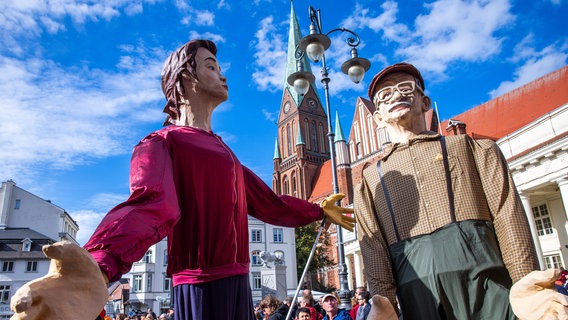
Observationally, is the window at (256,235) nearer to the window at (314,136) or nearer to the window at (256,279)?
the window at (256,279)

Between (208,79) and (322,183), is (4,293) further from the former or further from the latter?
(208,79)

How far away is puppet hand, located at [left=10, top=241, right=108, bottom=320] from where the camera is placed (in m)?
1.11

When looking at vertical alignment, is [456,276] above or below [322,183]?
below

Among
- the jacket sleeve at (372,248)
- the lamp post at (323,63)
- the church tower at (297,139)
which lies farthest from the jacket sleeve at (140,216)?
the church tower at (297,139)

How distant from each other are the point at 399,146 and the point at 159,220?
1.82 metres

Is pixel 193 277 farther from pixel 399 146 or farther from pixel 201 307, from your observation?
pixel 399 146

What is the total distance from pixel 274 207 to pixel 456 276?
1.25 m

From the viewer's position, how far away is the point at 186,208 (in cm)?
217

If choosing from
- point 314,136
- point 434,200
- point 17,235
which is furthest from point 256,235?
point 434,200

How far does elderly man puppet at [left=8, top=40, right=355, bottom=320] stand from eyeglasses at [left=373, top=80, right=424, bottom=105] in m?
1.10

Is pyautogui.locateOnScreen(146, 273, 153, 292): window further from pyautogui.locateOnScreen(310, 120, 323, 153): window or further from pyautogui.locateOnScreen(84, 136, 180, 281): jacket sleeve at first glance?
pyautogui.locateOnScreen(84, 136, 180, 281): jacket sleeve

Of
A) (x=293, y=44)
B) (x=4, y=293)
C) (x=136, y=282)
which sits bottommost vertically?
(x=4, y=293)

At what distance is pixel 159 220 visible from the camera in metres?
1.72

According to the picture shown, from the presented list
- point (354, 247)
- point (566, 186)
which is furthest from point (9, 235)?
point (566, 186)
